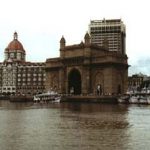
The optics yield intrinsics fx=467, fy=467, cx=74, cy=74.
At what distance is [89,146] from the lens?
112 feet

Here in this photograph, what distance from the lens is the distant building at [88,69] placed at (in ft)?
464

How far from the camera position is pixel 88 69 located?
147375 millimetres

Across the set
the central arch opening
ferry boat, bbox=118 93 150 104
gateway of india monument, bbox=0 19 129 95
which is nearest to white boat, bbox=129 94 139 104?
ferry boat, bbox=118 93 150 104

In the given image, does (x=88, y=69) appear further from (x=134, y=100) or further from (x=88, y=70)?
(x=134, y=100)

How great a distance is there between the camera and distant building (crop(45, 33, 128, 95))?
14138 cm

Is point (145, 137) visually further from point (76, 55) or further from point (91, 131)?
point (76, 55)

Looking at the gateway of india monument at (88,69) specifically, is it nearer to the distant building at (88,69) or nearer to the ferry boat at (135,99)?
the distant building at (88,69)

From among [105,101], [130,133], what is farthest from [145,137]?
[105,101]

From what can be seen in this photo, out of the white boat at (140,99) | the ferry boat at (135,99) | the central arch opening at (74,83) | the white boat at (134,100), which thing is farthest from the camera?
the central arch opening at (74,83)

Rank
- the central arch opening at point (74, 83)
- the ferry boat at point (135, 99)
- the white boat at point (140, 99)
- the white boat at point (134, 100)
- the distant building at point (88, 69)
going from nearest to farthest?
the white boat at point (140, 99) → the ferry boat at point (135, 99) → the white boat at point (134, 100) → the distant building at point (88, 69) → the central arch opening at point (74, 83)

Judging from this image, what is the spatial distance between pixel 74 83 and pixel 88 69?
11443mm

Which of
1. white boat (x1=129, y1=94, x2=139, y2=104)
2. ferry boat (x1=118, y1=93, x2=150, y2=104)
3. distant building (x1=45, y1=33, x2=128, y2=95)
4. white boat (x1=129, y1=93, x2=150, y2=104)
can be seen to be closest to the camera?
white boat (x1=129, y1=93, x2=150, y2=104)

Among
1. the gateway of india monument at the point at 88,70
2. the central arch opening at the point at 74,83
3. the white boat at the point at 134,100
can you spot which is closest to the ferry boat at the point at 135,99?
the white boat at the point at 134,100

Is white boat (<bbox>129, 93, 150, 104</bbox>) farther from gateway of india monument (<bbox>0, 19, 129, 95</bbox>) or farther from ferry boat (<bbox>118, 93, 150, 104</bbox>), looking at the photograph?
gateway of india monument (<bbox>0, 19, 129, 95</bbox>)
